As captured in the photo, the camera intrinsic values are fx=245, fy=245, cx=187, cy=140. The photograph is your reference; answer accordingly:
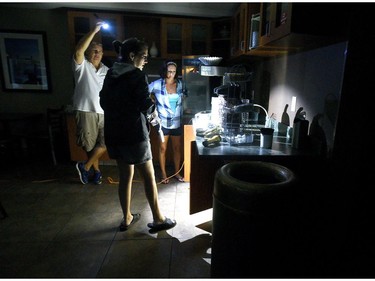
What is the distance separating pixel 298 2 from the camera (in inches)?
49.3

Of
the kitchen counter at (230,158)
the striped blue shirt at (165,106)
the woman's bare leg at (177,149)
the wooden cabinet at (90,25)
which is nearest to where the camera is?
the kitchen counter at (230,158)

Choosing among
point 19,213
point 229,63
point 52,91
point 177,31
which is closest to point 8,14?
point 52,91

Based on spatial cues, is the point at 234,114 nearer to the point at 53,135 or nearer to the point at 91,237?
the point at 91,237

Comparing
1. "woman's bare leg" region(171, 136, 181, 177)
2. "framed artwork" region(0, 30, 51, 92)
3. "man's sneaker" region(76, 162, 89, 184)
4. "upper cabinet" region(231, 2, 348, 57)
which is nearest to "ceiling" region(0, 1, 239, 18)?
"framed artwork" region(0, 30, 51, 92)

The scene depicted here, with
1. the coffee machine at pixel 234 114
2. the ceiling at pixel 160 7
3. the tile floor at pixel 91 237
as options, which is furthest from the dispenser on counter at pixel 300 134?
the ceiling at pixel 160 7

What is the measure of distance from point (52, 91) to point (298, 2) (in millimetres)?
3978

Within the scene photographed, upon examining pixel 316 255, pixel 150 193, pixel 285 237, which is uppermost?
pixel 285 237

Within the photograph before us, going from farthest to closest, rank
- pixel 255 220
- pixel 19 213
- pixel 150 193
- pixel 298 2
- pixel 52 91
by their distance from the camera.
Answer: pixel 52 91
pixel 19 213
pixel 150 193
pixel 298 2
pixel 255 220

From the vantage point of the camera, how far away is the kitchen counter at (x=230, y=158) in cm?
155

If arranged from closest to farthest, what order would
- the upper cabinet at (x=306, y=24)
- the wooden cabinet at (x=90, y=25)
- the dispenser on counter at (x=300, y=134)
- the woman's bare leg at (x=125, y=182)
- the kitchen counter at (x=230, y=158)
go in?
the upper cabinet at (x=306, y=24), the kitchen counter at (x=230, y=158), the dispenser on counter at (x=300, y=134), the woman's bare leg at (x=125, y=182), the wooden cabinet at (x=90, y=25)

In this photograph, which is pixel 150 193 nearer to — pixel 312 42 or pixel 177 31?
pixel 312 42

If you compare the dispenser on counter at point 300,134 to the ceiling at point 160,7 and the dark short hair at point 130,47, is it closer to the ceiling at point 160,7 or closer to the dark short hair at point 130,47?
the dark short hair at point 130,47

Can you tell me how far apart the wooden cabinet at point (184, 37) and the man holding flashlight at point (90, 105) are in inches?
45.7

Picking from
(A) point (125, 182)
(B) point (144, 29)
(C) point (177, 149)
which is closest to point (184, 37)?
(B) point (144, 29)
